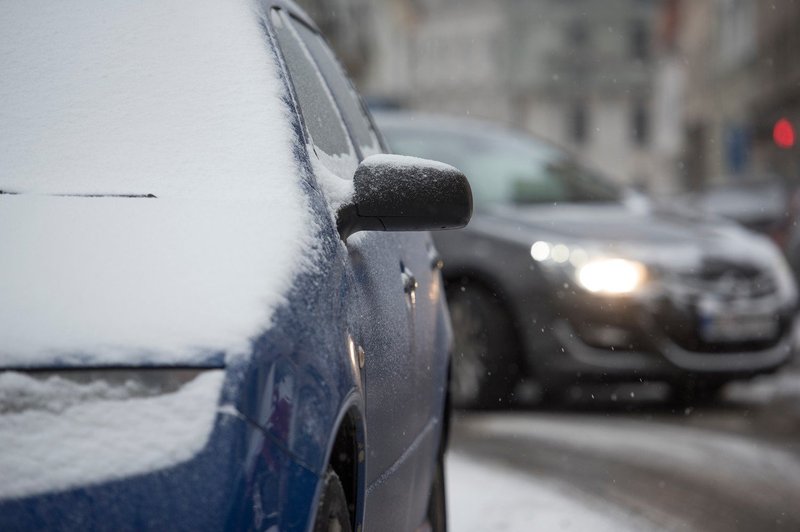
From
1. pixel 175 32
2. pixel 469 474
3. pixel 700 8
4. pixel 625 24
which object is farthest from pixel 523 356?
pixel 625 24

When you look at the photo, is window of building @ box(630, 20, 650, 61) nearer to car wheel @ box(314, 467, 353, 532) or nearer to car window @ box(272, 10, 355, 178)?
car window @ box(272, 10, 355, 178)

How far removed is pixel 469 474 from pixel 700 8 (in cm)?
4305

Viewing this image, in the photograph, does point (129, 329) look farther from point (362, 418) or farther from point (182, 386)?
point (362, 418)

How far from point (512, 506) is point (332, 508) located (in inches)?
137

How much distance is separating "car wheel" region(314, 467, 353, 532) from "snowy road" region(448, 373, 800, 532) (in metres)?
2.81

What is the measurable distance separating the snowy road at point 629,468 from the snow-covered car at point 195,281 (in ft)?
7.42

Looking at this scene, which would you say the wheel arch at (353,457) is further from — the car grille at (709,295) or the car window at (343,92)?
the car grille at (709,295)

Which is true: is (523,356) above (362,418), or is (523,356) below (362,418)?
below

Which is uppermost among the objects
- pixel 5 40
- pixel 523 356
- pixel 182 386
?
pixel 5 40

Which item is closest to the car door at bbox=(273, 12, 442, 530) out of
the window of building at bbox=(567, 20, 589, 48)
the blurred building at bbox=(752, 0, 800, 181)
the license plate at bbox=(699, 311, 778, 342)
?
the license plate at bbox=(699, 311, 778, 342)

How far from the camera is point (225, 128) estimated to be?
9.96 feet

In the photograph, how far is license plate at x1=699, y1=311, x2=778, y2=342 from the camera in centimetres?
880

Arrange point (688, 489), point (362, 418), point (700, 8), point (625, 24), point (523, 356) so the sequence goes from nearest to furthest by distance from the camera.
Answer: point (362, 418) < point (688, 489) < point (523, 356) < point (700, 8) < point (625, 24)

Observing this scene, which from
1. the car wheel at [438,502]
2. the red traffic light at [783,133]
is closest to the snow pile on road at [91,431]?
the car wheel at [438,502]
